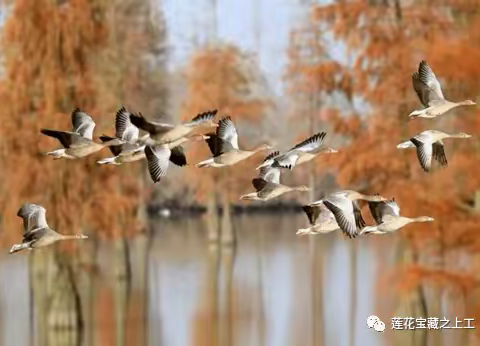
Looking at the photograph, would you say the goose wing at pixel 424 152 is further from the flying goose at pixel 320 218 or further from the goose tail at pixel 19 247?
the goose tail at pixel 19 247

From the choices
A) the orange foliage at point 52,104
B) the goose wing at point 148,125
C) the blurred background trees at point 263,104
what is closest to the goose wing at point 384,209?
the goose wing at point 148,125

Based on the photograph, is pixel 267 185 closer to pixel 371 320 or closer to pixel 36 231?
pixel 36 231

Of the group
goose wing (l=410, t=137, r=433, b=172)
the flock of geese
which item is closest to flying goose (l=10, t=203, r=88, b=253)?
the flock of geese

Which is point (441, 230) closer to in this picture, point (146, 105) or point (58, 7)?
point (146, 105)

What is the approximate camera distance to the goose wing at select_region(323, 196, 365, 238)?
4.85 ft

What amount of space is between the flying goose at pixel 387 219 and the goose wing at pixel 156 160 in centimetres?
46

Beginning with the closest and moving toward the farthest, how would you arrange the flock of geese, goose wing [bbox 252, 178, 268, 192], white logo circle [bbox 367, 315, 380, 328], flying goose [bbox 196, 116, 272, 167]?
the flock of geese < flying goose [bbox 196, 116, 272, 167] < goose wing [bbox 252, 178, 268, 192] < white logo circle [bbox 367, 315, 380, 328]

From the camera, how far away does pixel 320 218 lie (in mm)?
1671

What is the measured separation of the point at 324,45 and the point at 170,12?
2.39 feet

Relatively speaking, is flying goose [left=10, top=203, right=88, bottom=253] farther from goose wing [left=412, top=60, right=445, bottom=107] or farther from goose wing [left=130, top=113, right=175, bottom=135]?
goose wing [left=412, top=60, right=445, bottom=107]

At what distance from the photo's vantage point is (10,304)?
3775mm

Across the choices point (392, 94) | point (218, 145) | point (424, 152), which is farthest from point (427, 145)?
point (392, 94)

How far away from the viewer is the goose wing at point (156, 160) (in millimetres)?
1390

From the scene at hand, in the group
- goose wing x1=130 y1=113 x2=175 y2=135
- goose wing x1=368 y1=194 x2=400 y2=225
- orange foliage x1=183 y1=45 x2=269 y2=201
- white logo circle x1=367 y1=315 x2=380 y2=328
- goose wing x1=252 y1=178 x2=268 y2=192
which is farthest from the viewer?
orange foliage x1=183 y1=45 x2=269 y2=201
